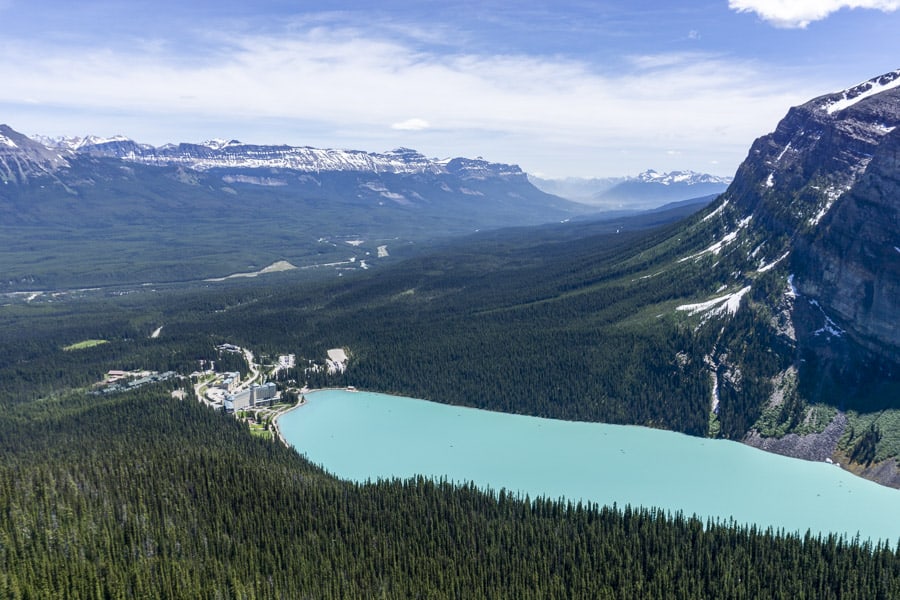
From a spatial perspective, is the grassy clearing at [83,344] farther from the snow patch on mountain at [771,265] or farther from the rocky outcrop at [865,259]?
the rocky outcrop at [865,259]

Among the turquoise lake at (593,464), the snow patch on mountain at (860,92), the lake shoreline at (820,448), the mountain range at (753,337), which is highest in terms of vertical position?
the snow patch on mountain at (860,92)

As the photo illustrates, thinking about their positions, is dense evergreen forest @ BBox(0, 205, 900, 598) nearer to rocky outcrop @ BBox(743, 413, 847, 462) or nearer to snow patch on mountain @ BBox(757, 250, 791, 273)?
rocky outcrop @ BBox(743, 413, 847, 462)

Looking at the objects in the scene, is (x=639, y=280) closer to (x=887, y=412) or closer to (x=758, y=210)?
(x=758, y=210)

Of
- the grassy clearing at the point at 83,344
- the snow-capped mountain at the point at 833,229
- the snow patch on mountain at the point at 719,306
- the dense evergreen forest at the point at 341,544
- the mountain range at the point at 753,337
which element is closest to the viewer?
the dense evergreen forest at the point at 341,544

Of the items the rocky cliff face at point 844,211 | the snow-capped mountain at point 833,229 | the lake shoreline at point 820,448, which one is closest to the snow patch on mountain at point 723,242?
the snow-capped mountain at point 833,229

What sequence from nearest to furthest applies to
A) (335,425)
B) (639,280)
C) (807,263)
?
(335,425) < (807,263) < (639,280)

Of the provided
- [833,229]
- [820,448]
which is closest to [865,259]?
[833,229]

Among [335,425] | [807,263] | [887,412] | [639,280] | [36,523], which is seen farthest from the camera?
[639,280]

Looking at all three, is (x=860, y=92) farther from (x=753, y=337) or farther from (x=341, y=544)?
(x=341, y=544)

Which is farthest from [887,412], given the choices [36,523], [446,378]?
[36,523]
